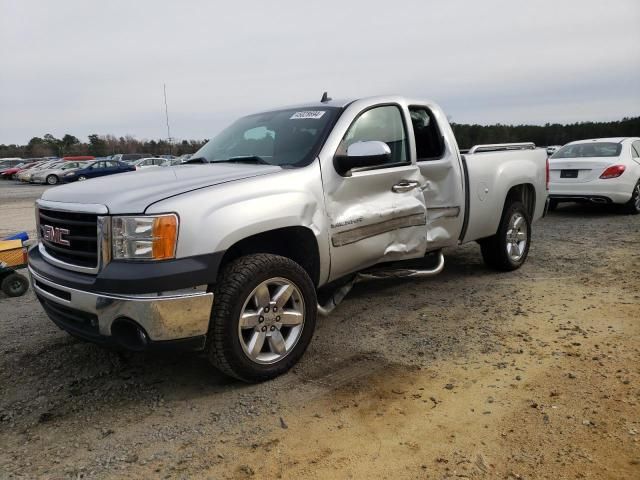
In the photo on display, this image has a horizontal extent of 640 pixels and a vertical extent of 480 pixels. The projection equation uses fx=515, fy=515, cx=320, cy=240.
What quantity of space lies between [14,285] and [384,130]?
405 cm

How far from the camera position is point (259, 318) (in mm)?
3168

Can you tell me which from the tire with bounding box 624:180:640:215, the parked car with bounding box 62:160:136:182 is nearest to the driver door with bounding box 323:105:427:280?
the tire with bounding box 624:180:640:215

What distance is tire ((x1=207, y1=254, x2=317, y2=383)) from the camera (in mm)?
2990

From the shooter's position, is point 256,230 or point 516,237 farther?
point 516,237

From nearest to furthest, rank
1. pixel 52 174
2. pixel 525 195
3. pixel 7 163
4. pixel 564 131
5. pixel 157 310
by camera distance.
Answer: pixel 157 310, pixel 525 195, pixel 52 174, pixel 7 163, pixel 564 131

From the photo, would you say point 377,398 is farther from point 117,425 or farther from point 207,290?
point 117,425

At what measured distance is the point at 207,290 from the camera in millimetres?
2947

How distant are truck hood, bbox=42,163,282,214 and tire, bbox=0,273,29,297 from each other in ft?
7.30

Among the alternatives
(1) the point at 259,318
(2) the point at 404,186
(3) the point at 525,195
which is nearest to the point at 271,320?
(1) the point at 259,318

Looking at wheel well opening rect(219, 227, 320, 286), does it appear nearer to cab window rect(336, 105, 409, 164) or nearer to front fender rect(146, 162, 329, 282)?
front fender rect(146, 162, 329, 282)

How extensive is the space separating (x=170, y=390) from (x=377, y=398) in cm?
130

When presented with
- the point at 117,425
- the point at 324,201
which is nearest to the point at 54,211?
the point at 117,425

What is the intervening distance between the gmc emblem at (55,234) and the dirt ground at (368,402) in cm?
93

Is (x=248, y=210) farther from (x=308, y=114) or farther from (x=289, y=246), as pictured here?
(x=308, y=114)
